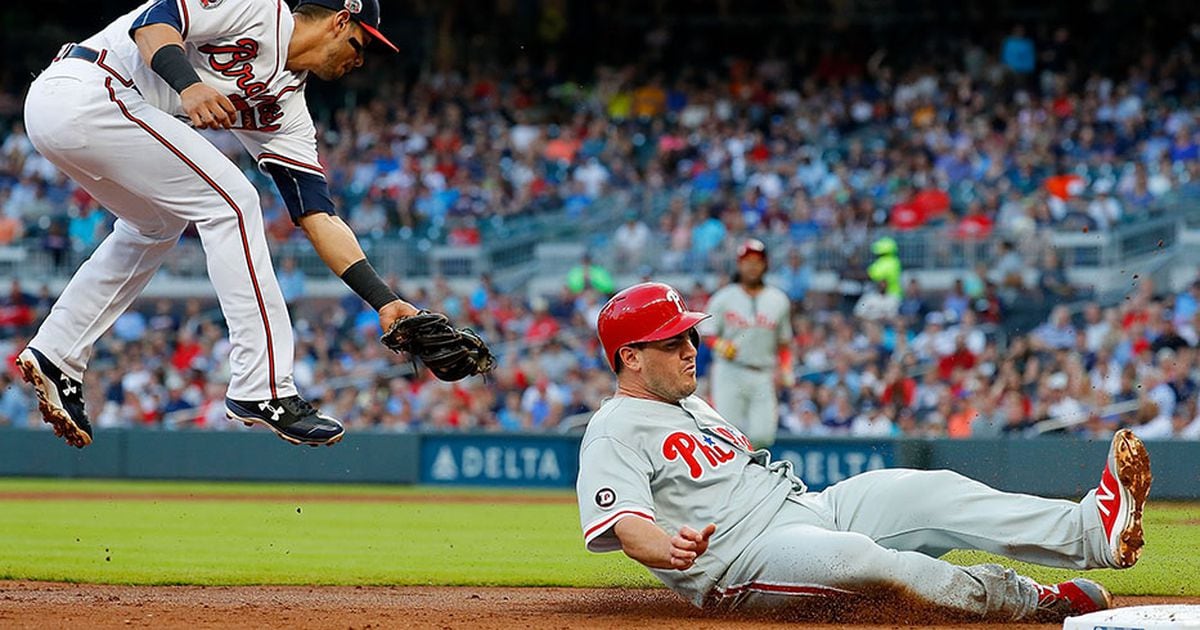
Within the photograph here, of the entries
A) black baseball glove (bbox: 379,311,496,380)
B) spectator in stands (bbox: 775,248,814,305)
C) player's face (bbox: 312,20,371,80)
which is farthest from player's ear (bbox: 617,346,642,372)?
spectator in stands (bbox: 775,248,814,305)

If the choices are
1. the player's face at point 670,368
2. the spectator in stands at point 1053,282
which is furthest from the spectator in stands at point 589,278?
the player's face at point 670,368

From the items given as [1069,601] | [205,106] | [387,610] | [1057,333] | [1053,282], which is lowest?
[387,610]

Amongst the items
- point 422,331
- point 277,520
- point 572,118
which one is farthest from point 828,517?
point 572,118

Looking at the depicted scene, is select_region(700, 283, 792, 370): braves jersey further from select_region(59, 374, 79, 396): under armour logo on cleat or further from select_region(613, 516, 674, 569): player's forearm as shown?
select_region(613, 516, 674, 569): player's forearm

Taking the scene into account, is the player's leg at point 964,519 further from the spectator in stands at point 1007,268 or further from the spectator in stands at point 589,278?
the spectator in stands at point 589,278

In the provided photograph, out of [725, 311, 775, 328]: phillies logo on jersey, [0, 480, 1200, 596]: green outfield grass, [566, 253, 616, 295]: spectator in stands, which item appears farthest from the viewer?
[566, 253, 616, 295]: spectator in stands

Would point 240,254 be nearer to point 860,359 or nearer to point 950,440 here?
point 950,440

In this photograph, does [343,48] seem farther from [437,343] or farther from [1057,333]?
[1057,333]

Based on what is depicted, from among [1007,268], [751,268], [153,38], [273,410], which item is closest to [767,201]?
[1007,268]
